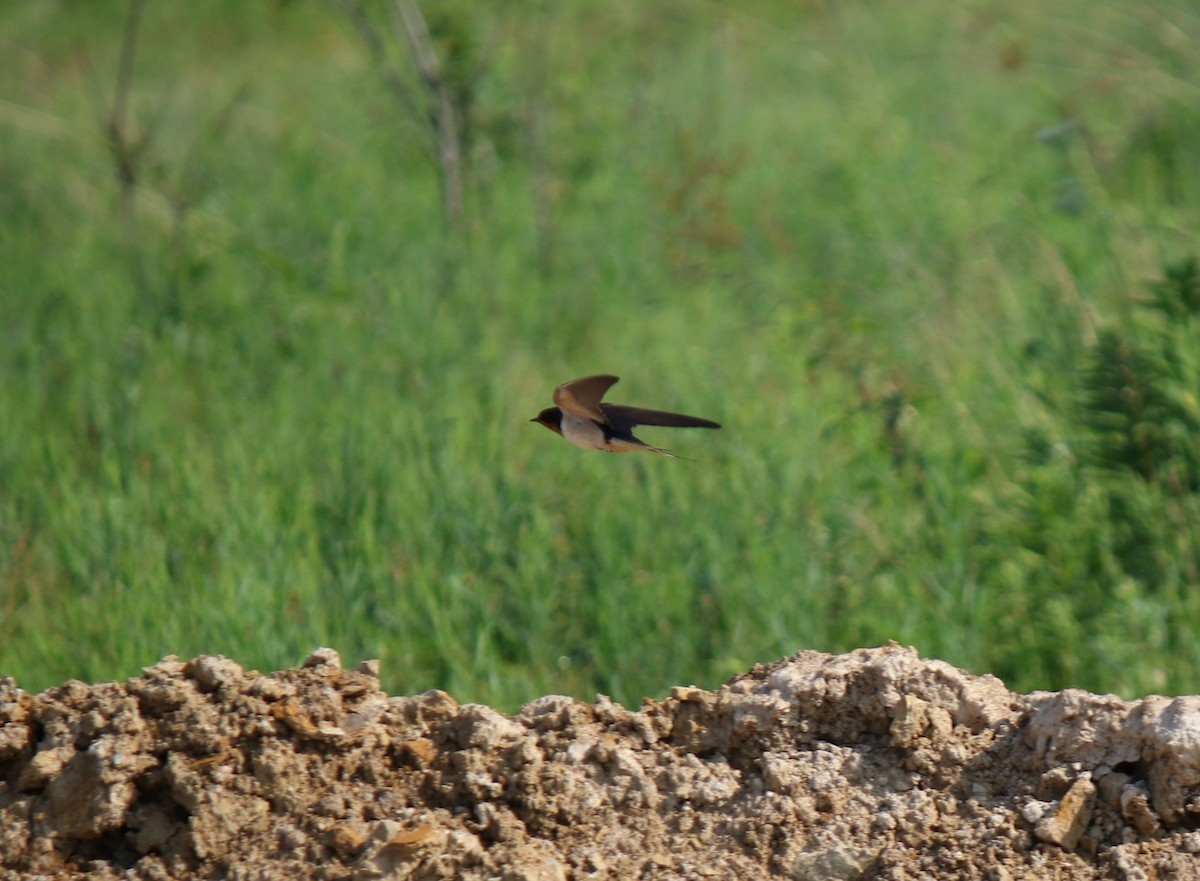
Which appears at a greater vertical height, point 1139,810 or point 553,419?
point 553,419

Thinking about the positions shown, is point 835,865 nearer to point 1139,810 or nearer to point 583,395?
point 1139,810

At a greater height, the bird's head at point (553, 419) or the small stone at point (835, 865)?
the bird's head at point (553, 419)

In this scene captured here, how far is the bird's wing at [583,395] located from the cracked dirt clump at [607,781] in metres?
0.65

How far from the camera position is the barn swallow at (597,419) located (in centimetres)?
153

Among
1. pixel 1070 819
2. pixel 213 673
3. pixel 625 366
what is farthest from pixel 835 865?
pixel 625 366

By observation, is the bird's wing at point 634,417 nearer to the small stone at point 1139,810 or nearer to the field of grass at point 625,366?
the small stone at point 1139,810

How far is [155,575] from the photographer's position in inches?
144

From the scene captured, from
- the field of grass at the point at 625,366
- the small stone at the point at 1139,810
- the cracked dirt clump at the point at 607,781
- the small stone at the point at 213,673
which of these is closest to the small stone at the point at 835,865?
the cracked dirt clump at the point at 607,781

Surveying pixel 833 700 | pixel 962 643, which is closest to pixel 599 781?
pixel 833 700

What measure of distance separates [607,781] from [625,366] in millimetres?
3404

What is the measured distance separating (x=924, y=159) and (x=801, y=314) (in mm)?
2374

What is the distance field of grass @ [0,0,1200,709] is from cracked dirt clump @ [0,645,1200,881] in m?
1.17

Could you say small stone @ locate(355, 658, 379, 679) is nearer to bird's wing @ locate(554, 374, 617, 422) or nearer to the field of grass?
bird's wing @ locate(554, 374, 617, 422)

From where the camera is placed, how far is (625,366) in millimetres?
5297
